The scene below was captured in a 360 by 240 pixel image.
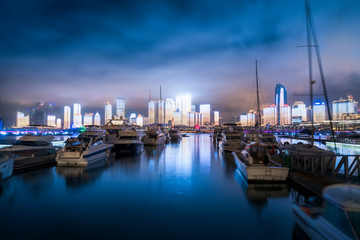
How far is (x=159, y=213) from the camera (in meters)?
9.22

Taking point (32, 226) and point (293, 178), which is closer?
point (32, 226)

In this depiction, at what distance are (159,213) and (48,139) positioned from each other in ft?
64.2

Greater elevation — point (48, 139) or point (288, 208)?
point (48, 139)

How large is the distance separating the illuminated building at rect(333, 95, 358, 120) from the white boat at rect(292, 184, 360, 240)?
655 feet

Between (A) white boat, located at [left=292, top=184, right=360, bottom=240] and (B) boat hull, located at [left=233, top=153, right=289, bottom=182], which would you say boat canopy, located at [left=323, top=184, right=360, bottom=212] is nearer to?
(A) white boat, located at [left=292, top=184, right=360, bottom=240]

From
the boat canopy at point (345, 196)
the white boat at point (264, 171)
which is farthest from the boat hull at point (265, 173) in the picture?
the boat canopy at point (345, 196)

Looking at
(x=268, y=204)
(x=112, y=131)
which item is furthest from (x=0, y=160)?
(x=112, y=131)

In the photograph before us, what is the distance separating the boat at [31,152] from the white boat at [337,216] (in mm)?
18636

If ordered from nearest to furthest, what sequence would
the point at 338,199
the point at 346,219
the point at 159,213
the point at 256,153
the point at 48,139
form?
1. the point at 346,219
2. the point at 338,199
3. the point at 159,213
4. the point at 256,153
5. the point at 48,139

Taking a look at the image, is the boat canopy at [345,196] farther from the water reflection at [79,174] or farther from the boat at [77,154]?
the boat at [77,154]

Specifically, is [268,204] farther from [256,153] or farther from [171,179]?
[171,179]

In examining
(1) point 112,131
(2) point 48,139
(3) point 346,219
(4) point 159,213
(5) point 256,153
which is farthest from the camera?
(1) point 112,131

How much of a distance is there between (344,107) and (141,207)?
211202 mm

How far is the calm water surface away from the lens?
24.9 feet
